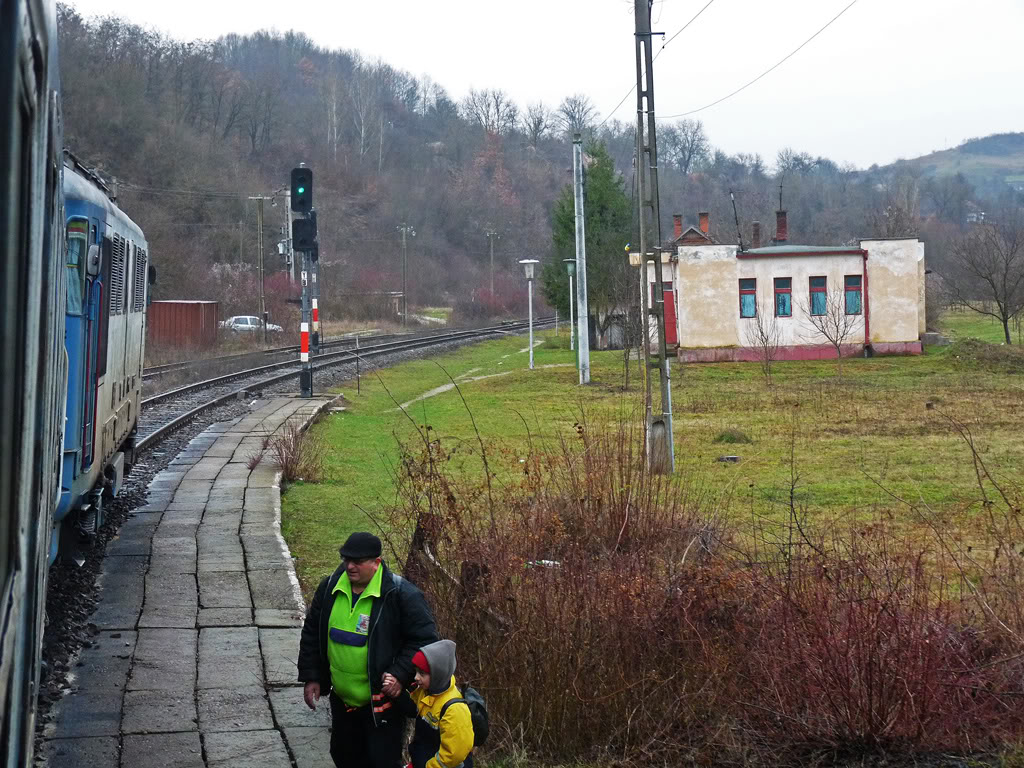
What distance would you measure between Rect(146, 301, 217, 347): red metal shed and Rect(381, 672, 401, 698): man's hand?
3888 centimetres

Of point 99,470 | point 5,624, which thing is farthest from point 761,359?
point 5,624

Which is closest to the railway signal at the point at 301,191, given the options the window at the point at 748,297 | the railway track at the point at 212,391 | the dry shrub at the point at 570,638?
the railway track at the point at 212,391

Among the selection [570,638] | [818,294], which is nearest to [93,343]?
[570,638]

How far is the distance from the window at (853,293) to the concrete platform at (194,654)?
31877 mm

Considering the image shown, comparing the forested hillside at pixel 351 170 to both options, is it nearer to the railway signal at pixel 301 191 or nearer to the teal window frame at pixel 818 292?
the teal window frame at pixel 818 292

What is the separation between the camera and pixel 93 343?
8352mm

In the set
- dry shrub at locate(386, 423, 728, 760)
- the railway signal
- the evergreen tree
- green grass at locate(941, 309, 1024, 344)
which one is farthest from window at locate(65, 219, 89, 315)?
green grass at locate(941, 309, 1024, 344)

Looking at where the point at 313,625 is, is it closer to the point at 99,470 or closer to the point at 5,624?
the point at 5,624

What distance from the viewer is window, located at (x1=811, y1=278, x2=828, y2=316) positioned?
1588 inches

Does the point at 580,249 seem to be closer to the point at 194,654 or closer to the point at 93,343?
the point at 93,343

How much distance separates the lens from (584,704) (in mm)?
5957

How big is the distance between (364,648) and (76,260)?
417cm

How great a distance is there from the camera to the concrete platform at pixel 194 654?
5.85 m

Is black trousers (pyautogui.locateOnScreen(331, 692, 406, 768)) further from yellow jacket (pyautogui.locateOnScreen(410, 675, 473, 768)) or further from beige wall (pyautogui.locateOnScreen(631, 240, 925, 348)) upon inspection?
beige wall (pyautogui.locateOnScreen(631, 240, 925, 348))
